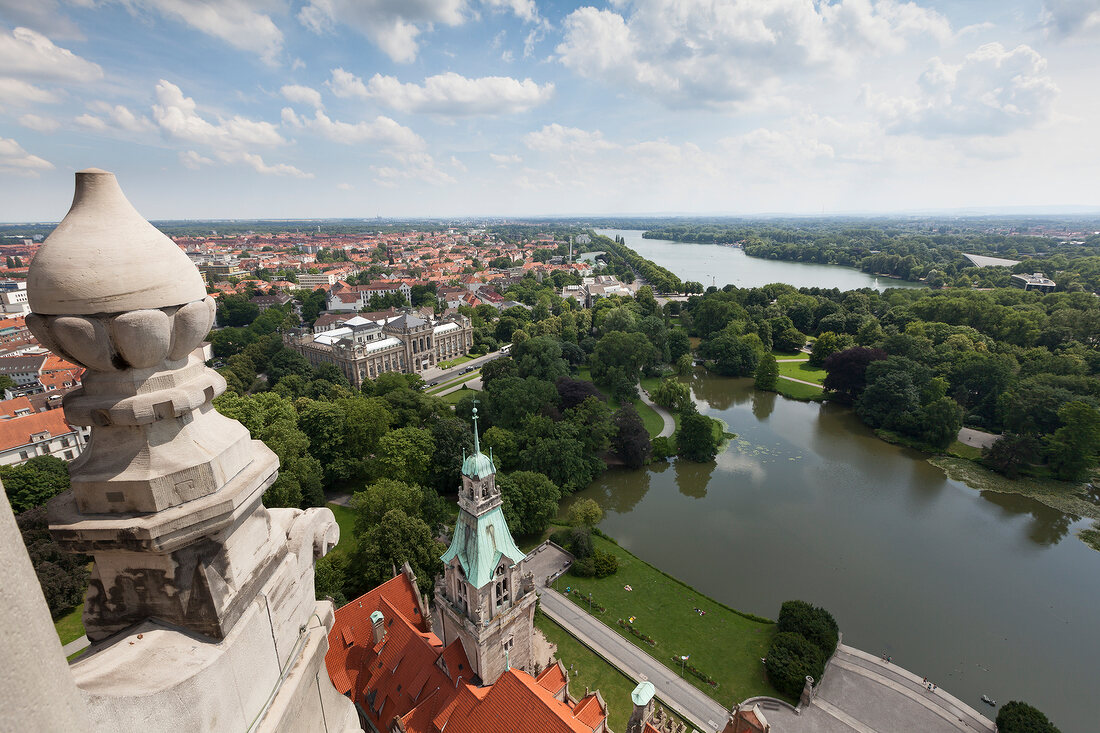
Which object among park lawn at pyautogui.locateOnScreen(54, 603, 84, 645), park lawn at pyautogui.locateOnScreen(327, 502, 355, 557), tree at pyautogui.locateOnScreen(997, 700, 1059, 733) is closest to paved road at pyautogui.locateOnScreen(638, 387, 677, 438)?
park lawn at pyautogui.locateOnScreen(327, 502, 355, 557)

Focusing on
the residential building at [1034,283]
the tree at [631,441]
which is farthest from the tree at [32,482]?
the residential building at [1034,283]

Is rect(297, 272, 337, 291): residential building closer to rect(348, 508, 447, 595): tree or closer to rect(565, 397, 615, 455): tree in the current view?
rect(565, 397, 615, 455): tree

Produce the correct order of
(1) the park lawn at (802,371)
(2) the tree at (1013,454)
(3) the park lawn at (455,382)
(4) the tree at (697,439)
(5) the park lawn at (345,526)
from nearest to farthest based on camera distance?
(5) the park lawn at (345,526), (2) the tree at (1013,454), (4) the tree at (697,439), (3) the park lawn at (455,382), (1) the park lawn at (802,371)

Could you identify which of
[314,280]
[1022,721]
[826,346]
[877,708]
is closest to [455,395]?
[877,708]

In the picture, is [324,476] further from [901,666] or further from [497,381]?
[901,666]

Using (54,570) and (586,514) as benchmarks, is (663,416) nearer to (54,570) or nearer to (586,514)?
(586,514)

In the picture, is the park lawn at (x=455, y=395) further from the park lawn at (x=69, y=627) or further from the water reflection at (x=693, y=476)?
the park lawn at (x=69, y=627)
